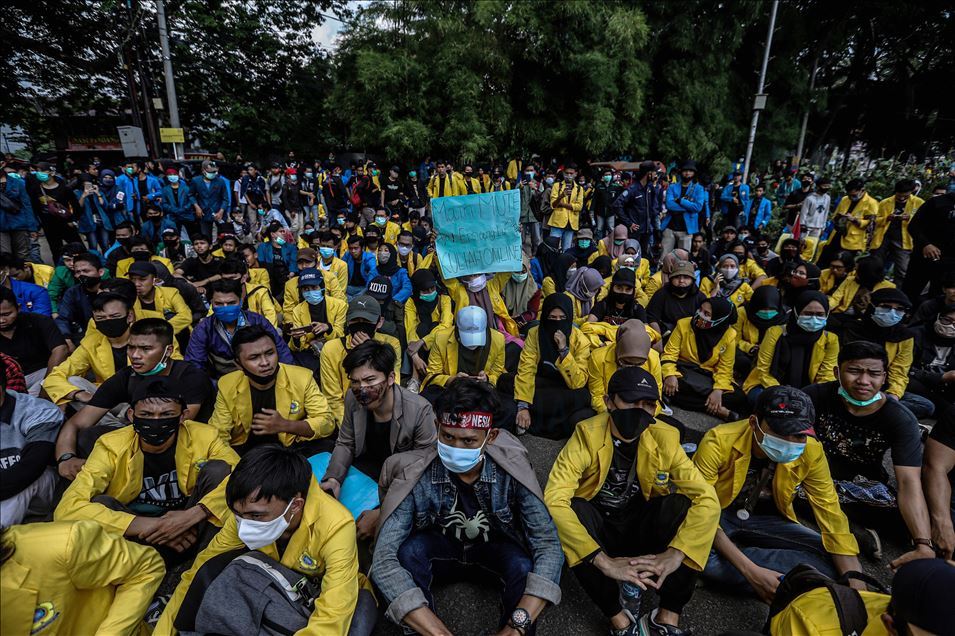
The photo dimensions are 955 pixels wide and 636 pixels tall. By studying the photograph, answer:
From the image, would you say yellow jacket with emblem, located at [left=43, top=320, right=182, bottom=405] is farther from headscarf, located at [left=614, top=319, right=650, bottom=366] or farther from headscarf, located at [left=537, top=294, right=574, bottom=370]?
headscarf, located at [left=614, top=319, right=650, bottom=366]

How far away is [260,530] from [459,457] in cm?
102

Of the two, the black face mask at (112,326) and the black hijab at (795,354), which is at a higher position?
the black face mask at (112,326)

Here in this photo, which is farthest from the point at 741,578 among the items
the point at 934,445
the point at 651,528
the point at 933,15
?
the point at 933,15

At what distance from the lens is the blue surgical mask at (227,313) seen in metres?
4.60

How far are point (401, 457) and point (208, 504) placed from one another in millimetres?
1171

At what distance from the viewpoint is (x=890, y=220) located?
7.66 meters

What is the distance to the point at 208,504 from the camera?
2.79 metres

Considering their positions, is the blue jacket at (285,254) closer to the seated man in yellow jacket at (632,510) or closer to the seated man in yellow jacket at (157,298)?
the seated man in yellow jacket at (157,298)

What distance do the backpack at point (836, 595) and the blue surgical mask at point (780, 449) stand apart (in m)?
0.64

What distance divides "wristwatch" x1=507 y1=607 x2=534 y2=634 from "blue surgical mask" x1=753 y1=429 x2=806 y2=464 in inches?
66.8

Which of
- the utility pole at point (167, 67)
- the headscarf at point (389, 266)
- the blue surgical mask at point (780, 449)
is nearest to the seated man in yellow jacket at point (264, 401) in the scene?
the blue surgical mask at point (780, 449)

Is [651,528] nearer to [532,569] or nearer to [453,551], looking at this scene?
[532,569]

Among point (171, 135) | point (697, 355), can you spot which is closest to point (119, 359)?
point (697, 355)

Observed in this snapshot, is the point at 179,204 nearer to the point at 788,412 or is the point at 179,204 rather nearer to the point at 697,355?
the point at 697,355
